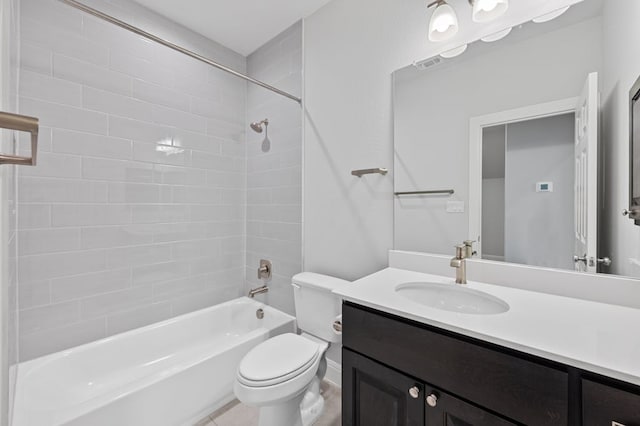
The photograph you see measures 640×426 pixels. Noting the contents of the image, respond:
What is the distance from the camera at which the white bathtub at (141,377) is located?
120 centimetres

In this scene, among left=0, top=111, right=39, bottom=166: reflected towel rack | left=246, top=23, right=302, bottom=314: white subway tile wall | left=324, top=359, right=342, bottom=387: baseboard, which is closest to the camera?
left=0, top=111, right=39, bottom=166: reflected towel rack

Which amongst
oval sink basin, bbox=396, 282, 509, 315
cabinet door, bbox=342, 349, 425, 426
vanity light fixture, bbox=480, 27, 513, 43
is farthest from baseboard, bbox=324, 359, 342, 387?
vanity light fixture, bbox=480, 27, 513, 43

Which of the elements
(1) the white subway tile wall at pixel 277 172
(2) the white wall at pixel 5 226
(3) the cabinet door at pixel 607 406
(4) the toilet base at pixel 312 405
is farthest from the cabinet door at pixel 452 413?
(1) the white subway tile wall at pixel 277 172

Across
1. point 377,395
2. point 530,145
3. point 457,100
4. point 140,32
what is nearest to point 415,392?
point 377,395

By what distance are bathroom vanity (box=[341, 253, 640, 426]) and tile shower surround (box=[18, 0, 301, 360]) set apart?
117 cm

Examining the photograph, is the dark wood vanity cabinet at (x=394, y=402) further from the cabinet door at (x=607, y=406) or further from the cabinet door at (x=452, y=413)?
the cabinet door at (x=607, y=406)

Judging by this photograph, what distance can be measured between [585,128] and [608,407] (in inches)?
36.3

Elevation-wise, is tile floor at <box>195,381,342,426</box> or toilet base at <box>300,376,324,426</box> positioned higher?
toilet base at <box>300,376,324,426</box>

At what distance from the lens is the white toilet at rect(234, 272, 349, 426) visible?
120 centimetres

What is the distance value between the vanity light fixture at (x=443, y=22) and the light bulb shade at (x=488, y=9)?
0.09 meters

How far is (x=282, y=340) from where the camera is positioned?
4.97 feet

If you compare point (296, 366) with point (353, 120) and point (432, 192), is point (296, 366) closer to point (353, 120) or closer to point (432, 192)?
point (432, 192)

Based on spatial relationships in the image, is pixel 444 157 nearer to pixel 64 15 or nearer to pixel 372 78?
pixel 372 78

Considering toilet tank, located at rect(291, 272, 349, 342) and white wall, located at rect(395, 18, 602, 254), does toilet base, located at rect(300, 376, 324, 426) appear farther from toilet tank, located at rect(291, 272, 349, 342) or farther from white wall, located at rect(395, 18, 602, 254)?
white wall, located at rect(395, 18, 602, 254)
